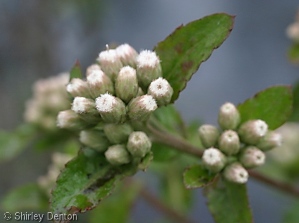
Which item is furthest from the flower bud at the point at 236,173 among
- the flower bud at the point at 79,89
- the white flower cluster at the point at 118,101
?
the flower bud at the point at 79,89

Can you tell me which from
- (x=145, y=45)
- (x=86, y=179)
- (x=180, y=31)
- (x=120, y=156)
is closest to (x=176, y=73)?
(x=180, y=31)

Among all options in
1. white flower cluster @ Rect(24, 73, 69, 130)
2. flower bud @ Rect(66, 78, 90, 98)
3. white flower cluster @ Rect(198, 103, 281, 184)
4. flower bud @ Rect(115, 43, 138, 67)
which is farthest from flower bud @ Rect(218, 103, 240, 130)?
white flower cluster @ Rect(24, 73, 69, 130)

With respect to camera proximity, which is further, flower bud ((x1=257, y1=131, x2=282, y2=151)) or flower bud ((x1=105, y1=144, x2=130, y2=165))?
flower bud ((x1=257, y1=131, x2=282, y2=151))

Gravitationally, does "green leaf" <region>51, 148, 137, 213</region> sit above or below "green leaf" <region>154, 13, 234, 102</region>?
below

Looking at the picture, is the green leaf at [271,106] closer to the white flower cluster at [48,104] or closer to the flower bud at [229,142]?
the flower bud at [229,142]

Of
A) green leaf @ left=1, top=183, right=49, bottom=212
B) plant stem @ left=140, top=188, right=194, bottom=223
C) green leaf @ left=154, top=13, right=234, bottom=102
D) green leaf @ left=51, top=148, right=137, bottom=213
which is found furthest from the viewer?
plant stem @ left=140, top=188, right=194, bottom=223

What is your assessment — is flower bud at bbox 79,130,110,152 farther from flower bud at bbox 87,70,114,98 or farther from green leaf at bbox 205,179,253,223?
green leaf at bbox 205,179,253,223

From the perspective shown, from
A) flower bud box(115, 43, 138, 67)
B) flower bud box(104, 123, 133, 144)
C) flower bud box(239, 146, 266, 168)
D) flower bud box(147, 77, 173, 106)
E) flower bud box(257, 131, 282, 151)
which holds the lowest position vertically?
flower bud box(239, 146, 266, 168)
